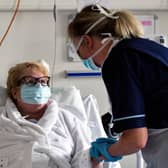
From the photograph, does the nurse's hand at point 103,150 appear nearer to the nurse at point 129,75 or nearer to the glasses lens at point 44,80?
the nurse at point 129,75

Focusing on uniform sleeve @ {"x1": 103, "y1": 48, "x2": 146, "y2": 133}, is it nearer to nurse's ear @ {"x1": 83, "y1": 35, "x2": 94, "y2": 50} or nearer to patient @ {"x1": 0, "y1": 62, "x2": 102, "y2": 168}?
nurse's ear @ {"x1": 83, "y1": 35, "x2": 94, "y2": 50}

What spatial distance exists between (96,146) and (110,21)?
0.55 m

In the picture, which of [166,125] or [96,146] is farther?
[96,146]

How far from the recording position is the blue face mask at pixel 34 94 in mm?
2199

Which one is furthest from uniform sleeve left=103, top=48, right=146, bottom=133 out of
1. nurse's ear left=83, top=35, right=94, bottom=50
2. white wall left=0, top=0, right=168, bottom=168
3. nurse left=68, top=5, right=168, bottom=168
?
white wall left=0, top=0, right=168, bottom=168

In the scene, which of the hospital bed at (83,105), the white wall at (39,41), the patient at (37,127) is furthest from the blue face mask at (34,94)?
the white wall at (39,41)

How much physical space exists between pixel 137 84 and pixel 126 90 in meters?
0.06

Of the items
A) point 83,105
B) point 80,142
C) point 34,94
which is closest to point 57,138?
point 80,142

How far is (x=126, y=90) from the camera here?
4.65 ft

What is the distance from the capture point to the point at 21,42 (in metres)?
2.84

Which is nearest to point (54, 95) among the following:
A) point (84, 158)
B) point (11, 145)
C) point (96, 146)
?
point (11, 145)

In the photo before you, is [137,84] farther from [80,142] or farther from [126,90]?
[80,142]

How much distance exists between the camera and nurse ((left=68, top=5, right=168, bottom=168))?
1.43 m

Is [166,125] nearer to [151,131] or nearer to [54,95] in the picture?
[151,131]
